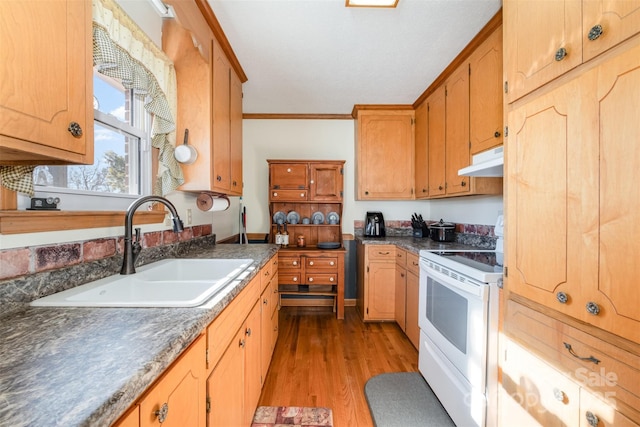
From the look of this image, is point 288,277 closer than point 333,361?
No

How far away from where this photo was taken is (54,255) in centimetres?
94

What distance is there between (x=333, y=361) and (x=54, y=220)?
6.41 ft

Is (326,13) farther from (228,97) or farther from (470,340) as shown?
(470,340)

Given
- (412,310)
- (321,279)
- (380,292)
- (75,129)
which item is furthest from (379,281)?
(75,129)

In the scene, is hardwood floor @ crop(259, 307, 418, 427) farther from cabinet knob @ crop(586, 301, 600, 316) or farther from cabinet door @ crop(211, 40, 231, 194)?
cabinet door @ crop(211, 40, 231, 194)

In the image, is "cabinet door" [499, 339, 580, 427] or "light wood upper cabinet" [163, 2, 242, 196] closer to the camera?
"cabinet door" [499, 339, 580, 427]

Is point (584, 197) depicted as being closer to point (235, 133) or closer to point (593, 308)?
point (593, 308)

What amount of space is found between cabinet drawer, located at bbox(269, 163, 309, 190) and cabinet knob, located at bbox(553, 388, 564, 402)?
2.45 meters

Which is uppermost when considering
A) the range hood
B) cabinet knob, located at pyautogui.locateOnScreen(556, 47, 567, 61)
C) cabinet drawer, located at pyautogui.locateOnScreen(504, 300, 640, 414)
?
cabinet knob, located at pyautogui.locateOnScreen(556, 47, 567, 61)

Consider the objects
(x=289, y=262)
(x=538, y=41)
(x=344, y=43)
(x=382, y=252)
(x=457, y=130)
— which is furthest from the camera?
(x=289, y=262)

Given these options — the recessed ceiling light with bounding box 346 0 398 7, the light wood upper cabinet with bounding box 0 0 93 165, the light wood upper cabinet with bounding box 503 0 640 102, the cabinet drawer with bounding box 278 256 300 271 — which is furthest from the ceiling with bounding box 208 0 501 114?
the cabinet drawer with bounding box 278 256 300 271

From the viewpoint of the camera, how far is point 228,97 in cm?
207

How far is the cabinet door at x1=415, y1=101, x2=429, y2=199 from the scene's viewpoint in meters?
2.70

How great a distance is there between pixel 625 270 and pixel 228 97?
2346 millimetres
